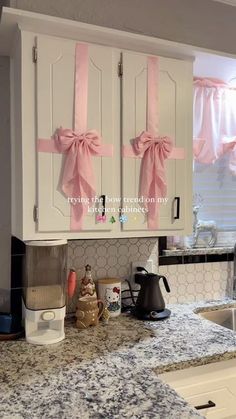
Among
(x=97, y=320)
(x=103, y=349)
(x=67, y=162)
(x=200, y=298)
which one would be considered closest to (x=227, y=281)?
(x=200, y=298)

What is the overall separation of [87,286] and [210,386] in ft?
2.20

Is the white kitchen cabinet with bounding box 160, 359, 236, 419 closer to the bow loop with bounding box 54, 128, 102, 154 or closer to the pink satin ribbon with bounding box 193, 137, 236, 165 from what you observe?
the bow loop with bounding box 54, 128, 102, 154

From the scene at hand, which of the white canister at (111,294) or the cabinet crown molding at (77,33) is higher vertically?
the cabinet crown molding at (77,33)

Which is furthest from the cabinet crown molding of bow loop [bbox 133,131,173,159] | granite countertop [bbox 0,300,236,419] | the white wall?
granite countertop [bbox 0,300,236,419]

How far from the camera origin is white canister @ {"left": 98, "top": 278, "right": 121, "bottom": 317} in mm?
1763

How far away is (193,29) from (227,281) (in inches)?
55.9

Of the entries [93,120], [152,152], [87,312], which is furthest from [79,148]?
[87,312]

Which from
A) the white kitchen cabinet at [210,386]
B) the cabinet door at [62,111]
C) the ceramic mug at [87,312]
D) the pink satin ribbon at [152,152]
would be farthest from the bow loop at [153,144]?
the white kitchen cabinet at [210,386]

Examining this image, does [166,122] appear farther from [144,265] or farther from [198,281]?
[198,281]

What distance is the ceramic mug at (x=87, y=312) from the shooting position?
1.62 m

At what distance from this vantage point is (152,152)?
63.4 inches

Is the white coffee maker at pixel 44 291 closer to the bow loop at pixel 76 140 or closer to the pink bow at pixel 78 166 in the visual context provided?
the pink bow at pixel 78 166

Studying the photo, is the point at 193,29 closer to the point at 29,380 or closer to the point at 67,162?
the point at 67,162

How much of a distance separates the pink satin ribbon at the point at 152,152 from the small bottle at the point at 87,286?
0.37 meters
